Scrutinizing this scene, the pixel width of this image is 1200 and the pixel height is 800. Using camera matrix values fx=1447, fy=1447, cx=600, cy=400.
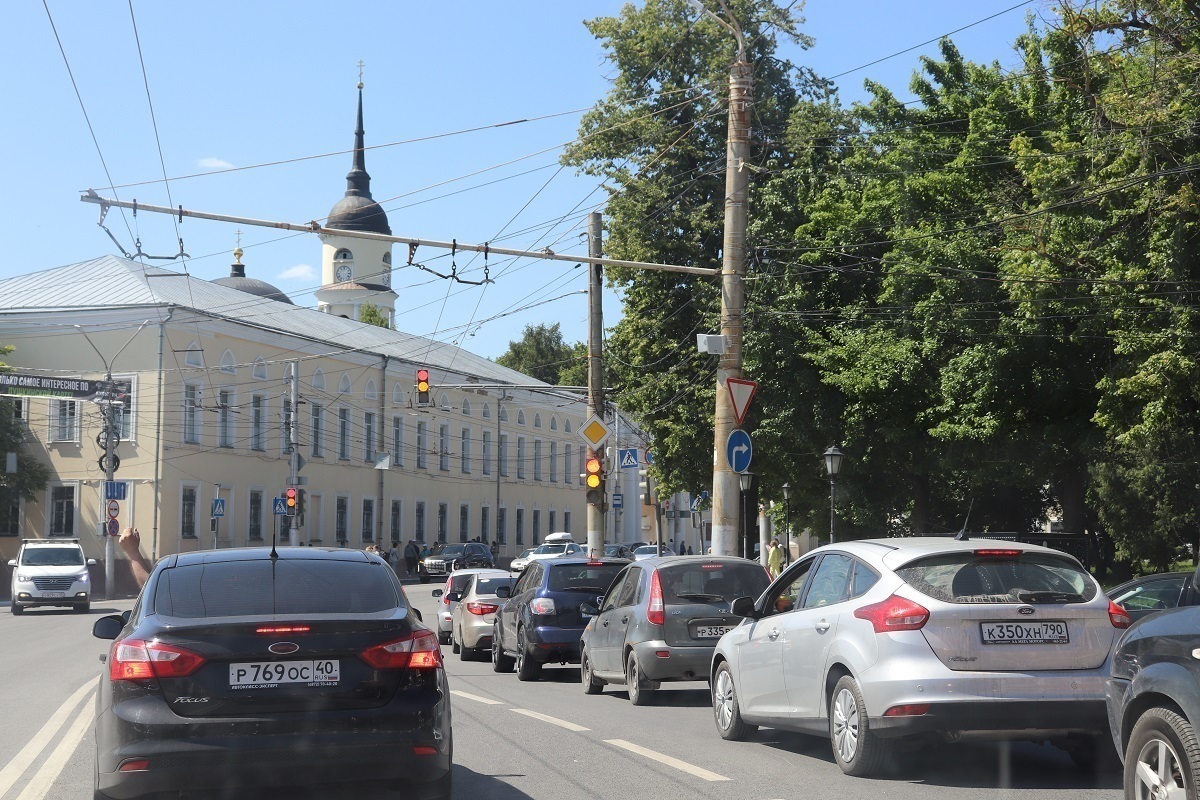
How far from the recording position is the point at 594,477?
90.6ft

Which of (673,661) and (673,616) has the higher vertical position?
(673,616)

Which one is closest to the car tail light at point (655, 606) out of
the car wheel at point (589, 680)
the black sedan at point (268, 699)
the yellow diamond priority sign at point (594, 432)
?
the car wheel at point (589, 680)

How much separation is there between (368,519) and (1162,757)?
68333 millimetres

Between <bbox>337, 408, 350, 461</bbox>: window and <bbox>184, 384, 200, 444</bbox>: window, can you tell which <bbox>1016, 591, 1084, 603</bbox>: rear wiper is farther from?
<bbox>337, 408, 350, 461</bbox>: window

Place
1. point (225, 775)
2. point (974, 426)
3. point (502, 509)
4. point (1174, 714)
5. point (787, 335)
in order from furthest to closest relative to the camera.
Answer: point (502, 509) < point (787, 335) < point (974, 426) < point (225, 775) < point (1174, 714)

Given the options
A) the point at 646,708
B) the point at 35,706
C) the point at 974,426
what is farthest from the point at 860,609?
the point at 974,426

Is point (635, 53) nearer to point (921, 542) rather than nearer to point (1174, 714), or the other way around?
point (921, 542)

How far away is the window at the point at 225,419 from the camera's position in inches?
2373

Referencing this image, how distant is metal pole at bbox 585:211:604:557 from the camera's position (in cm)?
2852

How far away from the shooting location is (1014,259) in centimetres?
2725

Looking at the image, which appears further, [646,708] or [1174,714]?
[646,708]

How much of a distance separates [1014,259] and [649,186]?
491 inches

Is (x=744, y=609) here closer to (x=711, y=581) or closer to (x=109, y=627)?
(x=711, y=581)

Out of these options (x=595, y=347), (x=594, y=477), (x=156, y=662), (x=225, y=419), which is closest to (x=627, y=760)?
(x=156, y=662)
